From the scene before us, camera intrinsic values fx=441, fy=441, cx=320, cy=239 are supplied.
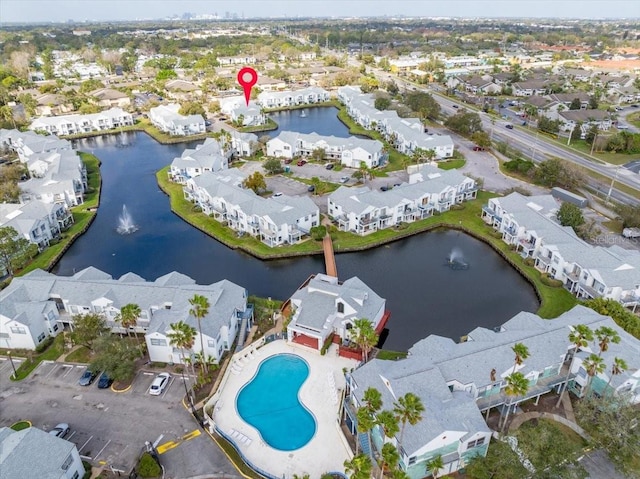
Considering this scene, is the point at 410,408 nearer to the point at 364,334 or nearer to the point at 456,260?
the point at 364,334

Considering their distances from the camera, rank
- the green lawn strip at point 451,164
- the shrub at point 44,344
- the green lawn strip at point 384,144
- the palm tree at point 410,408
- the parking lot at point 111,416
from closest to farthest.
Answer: the palm tree at point 410,408
the parking lot at point 111,416
the shrub at point 44,344
the green lawn strip at point 451,164
the green lawn strip at point 384,144

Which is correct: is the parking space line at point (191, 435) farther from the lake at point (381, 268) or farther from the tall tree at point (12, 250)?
the tall tree at point (12, 250)

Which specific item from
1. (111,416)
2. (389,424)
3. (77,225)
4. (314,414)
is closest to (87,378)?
(111,416)

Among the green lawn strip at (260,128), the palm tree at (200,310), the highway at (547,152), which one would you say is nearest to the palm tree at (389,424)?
the palm tree at (200,310)

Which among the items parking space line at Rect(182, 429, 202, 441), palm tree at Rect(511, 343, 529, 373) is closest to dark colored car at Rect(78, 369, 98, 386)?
parking space line at Rect(182, 429, 202, 441)


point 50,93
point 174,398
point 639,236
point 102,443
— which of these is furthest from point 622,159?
point 50,93

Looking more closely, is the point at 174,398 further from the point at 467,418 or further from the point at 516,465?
the point at 516,465

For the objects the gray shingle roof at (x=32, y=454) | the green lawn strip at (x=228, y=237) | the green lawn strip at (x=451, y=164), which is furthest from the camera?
the green lawn strip at (x=451, y=164)

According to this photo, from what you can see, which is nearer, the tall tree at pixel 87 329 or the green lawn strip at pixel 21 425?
the green lawn strip at pixel 21 425
